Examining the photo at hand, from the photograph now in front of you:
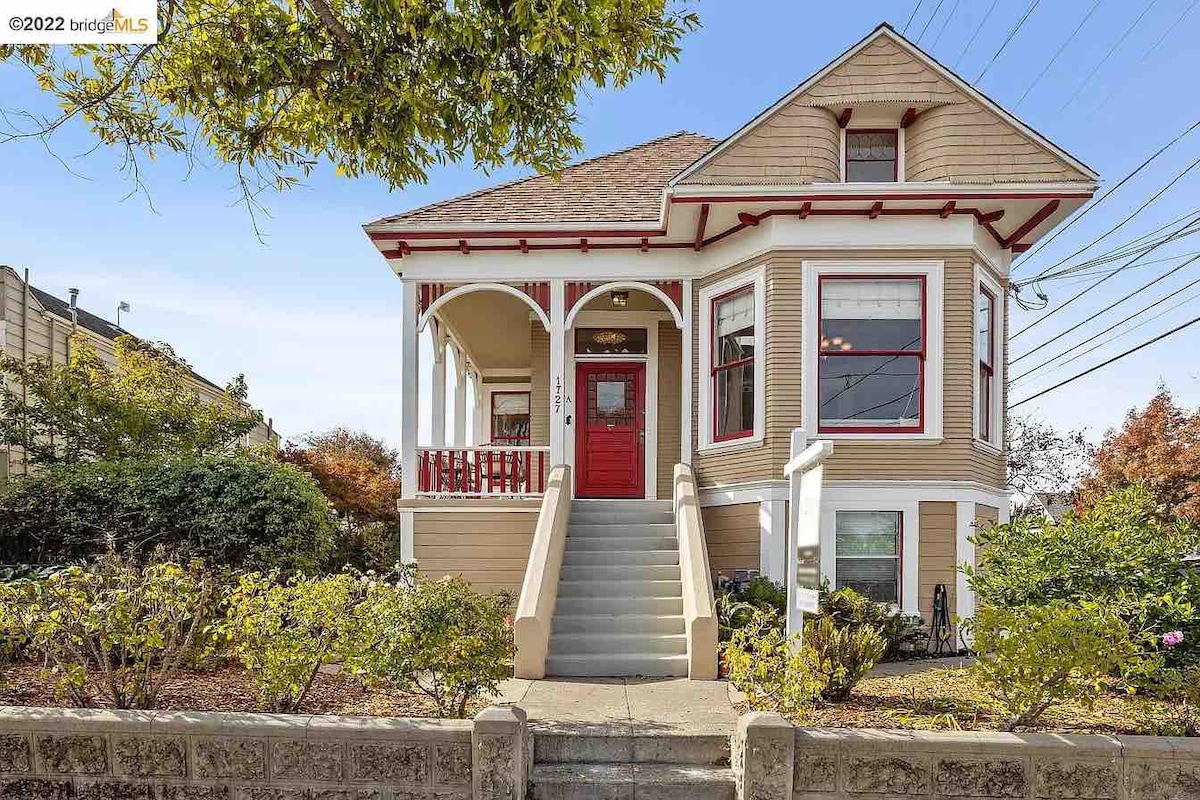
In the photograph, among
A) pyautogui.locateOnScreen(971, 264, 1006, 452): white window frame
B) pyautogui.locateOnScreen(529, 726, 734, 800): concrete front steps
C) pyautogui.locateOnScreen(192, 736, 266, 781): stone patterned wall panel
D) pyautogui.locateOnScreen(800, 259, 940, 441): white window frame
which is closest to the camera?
pyautogui.locateOnScreen(192, 736, 266, 781): stone patterned wall panel

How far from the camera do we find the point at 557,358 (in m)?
12.4

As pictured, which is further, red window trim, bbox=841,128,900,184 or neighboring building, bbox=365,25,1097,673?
red window trim, bbox=841,128,900,184

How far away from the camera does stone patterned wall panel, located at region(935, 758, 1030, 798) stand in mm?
5762

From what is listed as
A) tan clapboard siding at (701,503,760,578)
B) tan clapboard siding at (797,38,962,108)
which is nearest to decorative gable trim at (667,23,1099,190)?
tan clapboard siding at (797,38,962,108)

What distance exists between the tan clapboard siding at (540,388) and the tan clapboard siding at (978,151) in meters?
5.85

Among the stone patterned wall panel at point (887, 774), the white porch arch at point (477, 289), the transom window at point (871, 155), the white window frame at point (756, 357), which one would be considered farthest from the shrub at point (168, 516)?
the transom window at point (871, 155)

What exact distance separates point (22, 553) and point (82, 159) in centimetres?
517

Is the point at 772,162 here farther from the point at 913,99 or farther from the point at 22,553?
the point at 22,553

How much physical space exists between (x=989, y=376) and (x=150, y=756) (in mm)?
10014

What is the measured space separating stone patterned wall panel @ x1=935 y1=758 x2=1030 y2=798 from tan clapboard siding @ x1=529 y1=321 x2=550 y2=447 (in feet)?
29.7

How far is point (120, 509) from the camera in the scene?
1071 centimetres

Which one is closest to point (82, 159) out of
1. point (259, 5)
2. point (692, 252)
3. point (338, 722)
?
point (259, 5)

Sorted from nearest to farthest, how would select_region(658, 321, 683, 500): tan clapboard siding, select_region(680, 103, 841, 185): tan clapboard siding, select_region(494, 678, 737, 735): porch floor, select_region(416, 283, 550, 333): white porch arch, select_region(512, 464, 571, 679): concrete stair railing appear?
select_region(494, 678, 737, 735): porch floor < select_region(512, 464, 571, 679): concrete stair railing < select_region(680, 103, 841, 185): tan clapboard siding < select_region(416, 283, 550, 333): white porch arch < select_region(658, 321, 683, 500): tan clapboard siding

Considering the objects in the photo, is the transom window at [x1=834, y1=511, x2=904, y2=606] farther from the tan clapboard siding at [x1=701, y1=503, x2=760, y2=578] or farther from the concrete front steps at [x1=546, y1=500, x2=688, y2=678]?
the concrete front steps at [x1=546, y1=500, x2=688, y2=678]
